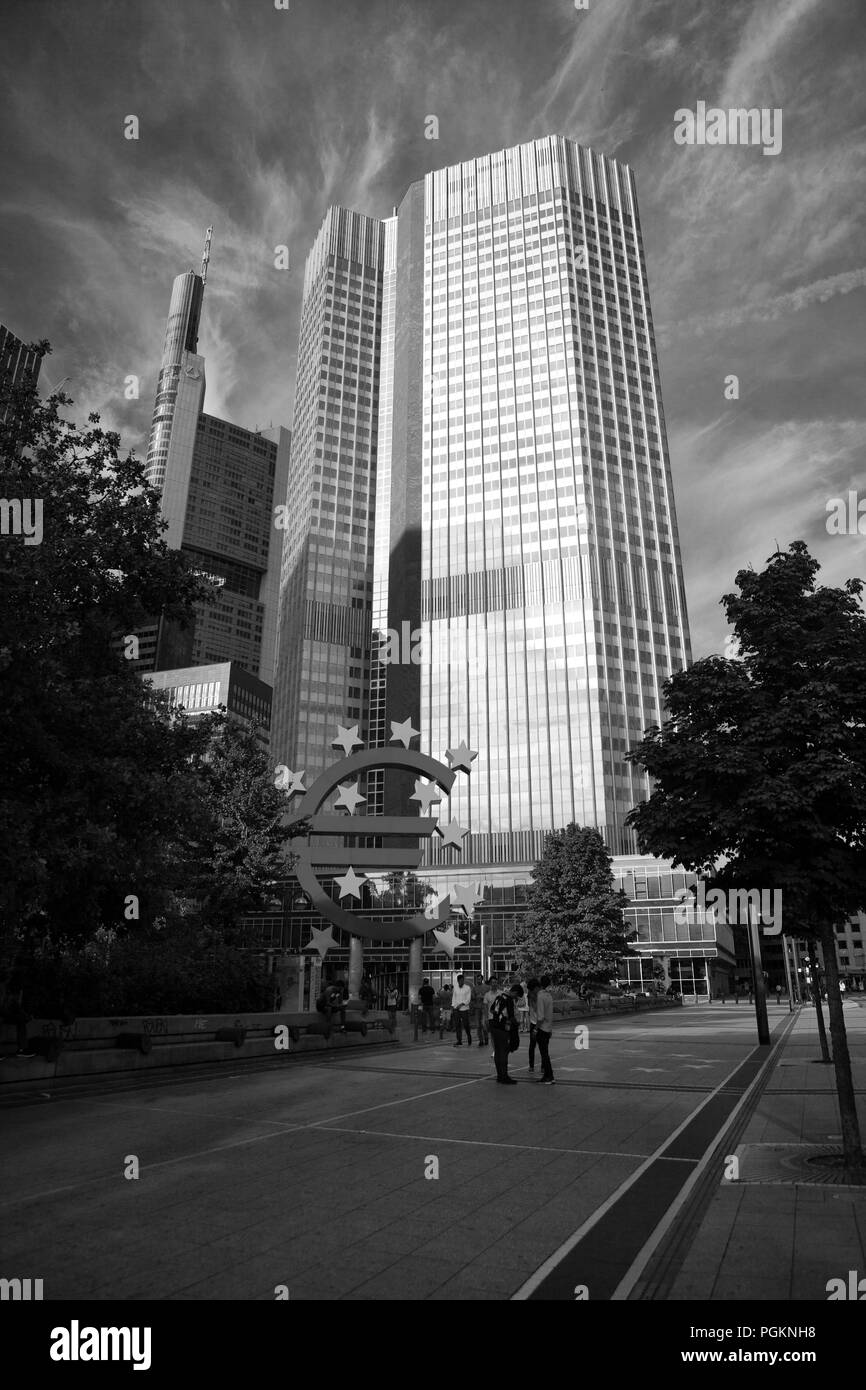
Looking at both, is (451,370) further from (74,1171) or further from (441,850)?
(74,1171)

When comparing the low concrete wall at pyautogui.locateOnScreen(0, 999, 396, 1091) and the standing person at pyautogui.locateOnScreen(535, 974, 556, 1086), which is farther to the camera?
the standing person at pyautogui.locateOnScreen(535, 974, 556, 1086)

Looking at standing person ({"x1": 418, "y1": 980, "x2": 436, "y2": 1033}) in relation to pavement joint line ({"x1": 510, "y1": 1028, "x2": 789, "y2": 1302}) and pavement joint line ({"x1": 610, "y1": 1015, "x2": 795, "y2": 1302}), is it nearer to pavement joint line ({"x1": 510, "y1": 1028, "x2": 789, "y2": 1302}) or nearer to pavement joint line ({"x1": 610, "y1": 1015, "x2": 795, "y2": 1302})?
pavement joint line ({"x1": 610, "y1": 1015, "x2": 795, "y2": 1302})

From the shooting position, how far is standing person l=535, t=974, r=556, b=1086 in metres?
16.2

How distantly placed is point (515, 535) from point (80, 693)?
108054mm

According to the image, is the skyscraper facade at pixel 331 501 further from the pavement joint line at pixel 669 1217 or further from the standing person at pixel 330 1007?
the pavement joint line at pixel 669 1217

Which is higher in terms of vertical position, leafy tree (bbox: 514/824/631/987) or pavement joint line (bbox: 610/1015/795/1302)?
leafy tree (bbox: 514/824/631/987)

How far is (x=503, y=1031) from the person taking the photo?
16000mm

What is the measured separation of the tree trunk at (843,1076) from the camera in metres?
8.65

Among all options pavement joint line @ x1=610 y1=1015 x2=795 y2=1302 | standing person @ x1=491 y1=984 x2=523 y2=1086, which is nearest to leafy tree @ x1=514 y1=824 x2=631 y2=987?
standing person @ x1=491 y1=984 x2=523 y2=1086

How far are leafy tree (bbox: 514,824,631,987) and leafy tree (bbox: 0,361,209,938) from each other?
34.2 m

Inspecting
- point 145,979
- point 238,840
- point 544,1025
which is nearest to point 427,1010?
point 238,840

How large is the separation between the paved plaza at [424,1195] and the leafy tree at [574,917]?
33286mm
